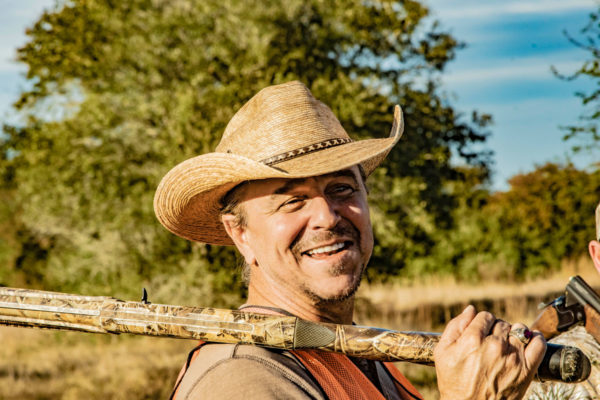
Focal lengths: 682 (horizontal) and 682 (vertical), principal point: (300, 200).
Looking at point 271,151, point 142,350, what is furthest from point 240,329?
point 142,350

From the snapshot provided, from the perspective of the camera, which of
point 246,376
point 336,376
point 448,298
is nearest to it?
point 246,376

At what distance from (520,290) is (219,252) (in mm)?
11586

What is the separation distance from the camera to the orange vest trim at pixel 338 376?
206 centimetres

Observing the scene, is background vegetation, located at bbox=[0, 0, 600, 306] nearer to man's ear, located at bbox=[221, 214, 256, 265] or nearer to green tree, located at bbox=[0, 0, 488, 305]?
green tree, located at bbox=[0, 0, 488, 305]

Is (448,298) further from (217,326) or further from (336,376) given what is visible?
(217,326)

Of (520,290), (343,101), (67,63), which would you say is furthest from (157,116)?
(520,290)

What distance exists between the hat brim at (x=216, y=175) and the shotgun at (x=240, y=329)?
0.65 metres

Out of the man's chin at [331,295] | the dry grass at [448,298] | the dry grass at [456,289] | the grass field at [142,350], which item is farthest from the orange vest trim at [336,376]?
the dry grass at [456,289]

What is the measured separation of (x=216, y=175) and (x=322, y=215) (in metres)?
0.47

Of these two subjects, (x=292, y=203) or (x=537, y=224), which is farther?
(x=537, y=224)

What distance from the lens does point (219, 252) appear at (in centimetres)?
1209

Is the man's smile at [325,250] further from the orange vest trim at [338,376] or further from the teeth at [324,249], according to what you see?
the orange vest trim at [338,376]

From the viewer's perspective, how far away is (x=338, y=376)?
212cm

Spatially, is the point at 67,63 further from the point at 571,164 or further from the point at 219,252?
the point at 571,164
